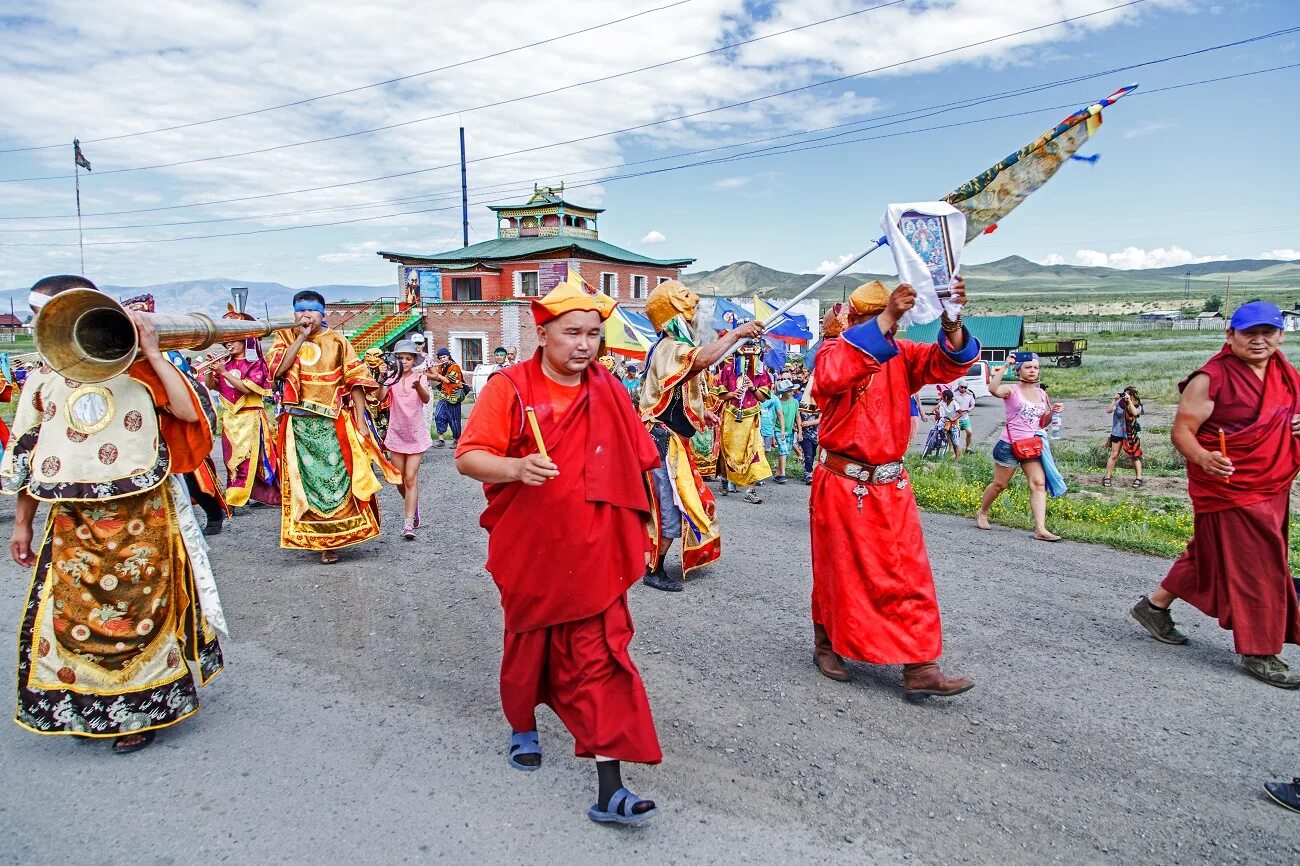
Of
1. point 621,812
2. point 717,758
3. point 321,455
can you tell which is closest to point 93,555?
point 621,812

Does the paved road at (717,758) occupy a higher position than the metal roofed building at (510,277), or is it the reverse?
the metal roofed building at (510,277)

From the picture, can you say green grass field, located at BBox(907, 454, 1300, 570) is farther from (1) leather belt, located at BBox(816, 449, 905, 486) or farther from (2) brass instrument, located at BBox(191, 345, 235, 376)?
(2) brass instrument, located at BBox(191, 345, 235, 376)

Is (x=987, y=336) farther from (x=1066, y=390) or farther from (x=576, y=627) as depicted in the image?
(x=576, y=627)

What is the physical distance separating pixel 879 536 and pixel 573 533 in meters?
1.77

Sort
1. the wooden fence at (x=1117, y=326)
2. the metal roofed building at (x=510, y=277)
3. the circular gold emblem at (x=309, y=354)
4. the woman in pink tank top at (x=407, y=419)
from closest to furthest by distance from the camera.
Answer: the circular gold emblem at (x=309, y=354) → the woman in pink tank top at (x=407, y=419) → the metal roofed building at (x=510, y=277) → the wooden fence at (x=1117, y=326)

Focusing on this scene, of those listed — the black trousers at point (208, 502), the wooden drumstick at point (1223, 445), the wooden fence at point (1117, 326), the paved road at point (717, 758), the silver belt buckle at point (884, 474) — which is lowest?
the paved road at point (717, 758)

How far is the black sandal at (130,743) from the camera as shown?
346 cm

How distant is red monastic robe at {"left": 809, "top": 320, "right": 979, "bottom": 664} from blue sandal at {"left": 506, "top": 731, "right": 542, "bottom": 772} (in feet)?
5.27

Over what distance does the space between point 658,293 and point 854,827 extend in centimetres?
368

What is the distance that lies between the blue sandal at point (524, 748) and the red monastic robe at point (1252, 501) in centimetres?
364

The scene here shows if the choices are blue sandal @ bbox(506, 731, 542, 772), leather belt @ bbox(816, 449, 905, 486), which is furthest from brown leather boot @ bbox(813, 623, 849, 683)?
blue sandal @ bbox(506, 731, 542, 772)

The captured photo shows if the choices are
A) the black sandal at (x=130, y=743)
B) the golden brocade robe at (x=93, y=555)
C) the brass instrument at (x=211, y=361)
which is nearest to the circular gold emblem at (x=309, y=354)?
the brass instrument at (x=211, y=361)

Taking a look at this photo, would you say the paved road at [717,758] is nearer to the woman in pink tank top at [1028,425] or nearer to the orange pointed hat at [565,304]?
the orange pointed hat at [565,304]

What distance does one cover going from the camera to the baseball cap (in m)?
4.11
